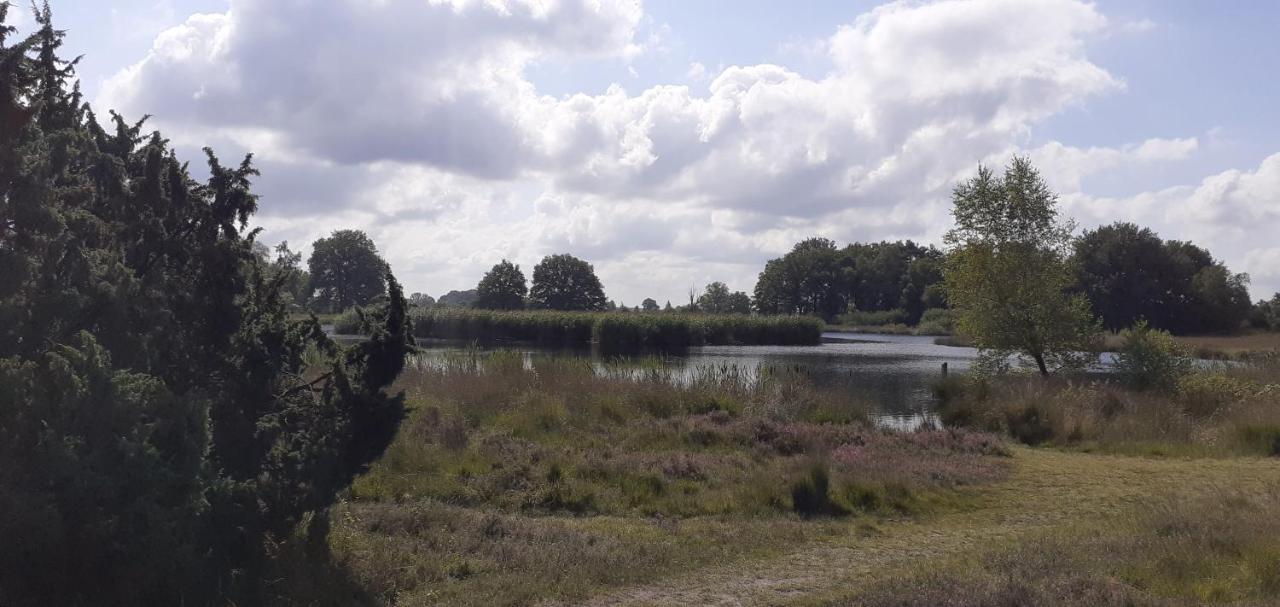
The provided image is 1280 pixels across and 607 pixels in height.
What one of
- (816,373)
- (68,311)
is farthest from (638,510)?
(816,373)

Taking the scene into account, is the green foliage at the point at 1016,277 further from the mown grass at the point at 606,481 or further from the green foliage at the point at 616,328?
the green foliage at the point at 616,328

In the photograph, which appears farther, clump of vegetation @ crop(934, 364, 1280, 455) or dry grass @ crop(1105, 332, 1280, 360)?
dry grass @ crop(1105, 332, 1280, 360)

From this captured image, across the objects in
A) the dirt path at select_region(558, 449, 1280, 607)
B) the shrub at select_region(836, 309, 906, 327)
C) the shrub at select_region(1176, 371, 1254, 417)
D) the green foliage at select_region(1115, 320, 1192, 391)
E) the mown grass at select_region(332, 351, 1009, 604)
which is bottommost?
the dirt path at select_region(558, 449, 1280, 607)

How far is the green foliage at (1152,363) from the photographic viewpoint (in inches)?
783

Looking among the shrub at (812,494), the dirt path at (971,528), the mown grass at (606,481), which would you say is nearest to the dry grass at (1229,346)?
the dirt path at (971,528)

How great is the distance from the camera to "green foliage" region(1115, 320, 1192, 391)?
1989 centimetres

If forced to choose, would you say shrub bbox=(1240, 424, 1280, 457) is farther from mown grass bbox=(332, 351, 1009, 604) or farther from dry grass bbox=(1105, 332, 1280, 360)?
dry grass bbox=(1105, 332, 1280, 360)

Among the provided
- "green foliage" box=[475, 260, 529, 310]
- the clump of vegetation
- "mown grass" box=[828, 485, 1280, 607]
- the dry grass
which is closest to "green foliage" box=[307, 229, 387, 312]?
"green foliage" box=[475, 260, 529, 310]

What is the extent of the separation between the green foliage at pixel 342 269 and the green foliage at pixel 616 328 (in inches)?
1630

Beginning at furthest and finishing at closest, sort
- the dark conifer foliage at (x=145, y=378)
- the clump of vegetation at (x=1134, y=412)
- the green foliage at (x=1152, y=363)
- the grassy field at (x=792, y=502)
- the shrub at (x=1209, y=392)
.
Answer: the green foliage at (x=1152, y=363)
the shrub at (x=1209, y=392)
the clump of vegetation at (x=1134, y=412)
the grassy field at (x=792, y=502)
the dark conifer foliage at (x=145, y=378)

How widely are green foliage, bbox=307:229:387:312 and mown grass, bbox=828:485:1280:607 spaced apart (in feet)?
316

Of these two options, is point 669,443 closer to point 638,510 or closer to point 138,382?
point 638,510

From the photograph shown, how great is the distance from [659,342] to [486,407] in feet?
113

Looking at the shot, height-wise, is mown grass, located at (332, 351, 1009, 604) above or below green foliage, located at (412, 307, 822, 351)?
below
